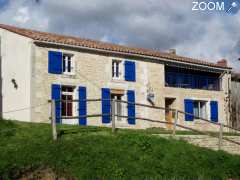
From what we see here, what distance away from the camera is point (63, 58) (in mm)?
25328

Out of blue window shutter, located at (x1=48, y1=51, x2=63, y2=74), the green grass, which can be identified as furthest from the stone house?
the green grass

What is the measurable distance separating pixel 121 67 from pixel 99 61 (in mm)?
1612

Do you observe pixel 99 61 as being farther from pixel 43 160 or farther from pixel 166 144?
pixel 43 160

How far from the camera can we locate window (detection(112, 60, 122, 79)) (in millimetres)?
27391

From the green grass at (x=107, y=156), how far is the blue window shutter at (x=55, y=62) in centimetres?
873

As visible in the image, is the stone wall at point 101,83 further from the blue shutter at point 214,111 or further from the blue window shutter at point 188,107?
the blue shutter at point 214,111

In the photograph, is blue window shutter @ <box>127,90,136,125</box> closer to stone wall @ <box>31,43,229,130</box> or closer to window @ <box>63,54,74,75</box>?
stone wall @ <box>31,43,229,130</box>

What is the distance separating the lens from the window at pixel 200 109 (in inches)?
1244

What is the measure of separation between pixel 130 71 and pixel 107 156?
15.2m

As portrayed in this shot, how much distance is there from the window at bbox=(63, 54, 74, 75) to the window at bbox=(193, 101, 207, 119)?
9.66 metres

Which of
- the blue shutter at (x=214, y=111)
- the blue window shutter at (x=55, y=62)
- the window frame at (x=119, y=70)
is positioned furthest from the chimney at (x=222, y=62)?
the blue window shutter at (x=55, y=62)

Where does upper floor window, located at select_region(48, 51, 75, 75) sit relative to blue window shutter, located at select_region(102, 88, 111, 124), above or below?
above

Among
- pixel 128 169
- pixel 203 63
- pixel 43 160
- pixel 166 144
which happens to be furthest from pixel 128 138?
pixel 203 63

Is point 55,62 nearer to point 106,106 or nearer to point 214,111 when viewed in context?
point 106,106
